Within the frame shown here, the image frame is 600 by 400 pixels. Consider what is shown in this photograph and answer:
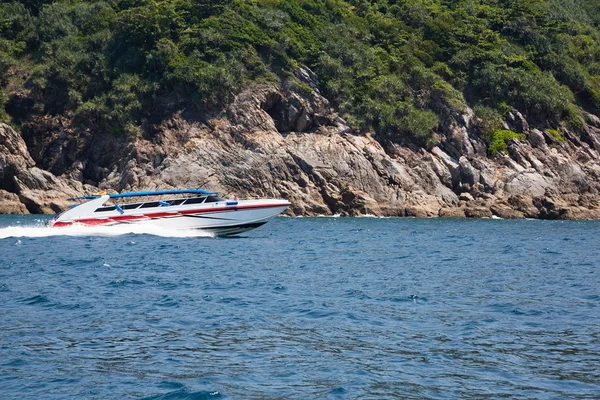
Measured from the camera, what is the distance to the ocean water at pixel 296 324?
9984 millimetres

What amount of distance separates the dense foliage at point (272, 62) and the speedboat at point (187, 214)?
26.1 m

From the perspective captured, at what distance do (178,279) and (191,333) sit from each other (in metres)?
6.75

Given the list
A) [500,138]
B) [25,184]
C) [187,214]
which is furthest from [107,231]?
[500,138]

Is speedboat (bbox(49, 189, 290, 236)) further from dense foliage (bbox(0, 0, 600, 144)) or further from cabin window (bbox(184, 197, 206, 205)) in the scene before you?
dense foliage (bbox(0, 0, 600, 144))

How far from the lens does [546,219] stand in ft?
179

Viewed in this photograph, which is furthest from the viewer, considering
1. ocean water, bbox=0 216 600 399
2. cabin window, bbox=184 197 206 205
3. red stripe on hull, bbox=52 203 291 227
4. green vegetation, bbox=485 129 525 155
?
green vegetation, bbox=485 129 525 155

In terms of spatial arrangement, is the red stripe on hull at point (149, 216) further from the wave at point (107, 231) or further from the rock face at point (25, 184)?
the rock face at point (25, 184)

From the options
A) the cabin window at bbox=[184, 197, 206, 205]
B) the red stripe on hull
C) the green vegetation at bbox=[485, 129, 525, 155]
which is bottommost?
the red stripe on hull

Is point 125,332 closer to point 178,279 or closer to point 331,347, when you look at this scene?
point 331,347

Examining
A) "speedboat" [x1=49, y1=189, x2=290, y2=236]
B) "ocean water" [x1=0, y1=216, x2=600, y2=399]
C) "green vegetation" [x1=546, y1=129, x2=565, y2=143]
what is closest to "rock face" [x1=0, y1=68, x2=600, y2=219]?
"green vegetation" [x1=546, y1=129, x2=565, y2=143]

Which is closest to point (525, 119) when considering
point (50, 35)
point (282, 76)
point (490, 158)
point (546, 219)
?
point (490, 158)

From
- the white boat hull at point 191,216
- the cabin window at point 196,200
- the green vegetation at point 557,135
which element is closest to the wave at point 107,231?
the white boat hull at point 191,216

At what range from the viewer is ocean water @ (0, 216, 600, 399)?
9.98 m

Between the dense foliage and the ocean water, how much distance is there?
3511cm
